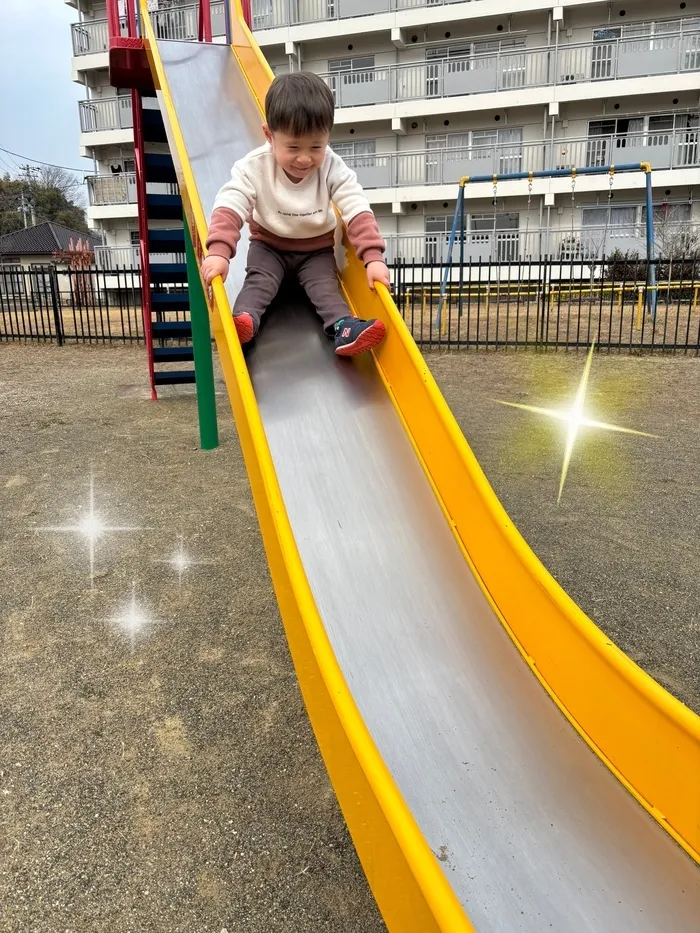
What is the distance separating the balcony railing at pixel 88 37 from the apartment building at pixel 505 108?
9.14 feet

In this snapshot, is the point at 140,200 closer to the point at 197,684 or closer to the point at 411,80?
the point at 197,684

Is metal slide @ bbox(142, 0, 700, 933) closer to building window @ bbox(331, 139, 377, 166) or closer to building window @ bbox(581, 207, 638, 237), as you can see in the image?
building window @ bbox(581, 207, 638, 237)

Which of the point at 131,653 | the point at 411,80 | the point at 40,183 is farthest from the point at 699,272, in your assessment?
the point at 40,183

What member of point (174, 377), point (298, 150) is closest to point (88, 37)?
point (174, 377)

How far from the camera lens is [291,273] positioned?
2982 millimetres

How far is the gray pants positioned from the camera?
8.97 feet

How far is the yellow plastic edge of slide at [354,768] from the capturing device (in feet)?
3.13

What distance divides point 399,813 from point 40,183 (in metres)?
68.5

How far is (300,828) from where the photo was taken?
64.9 inches

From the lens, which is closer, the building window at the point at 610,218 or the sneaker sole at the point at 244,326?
the sneaker sole at the point at 244,326

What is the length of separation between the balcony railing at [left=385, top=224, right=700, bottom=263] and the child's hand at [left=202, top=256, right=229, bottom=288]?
17.6 meters

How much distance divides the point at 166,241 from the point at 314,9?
21374 millimetres

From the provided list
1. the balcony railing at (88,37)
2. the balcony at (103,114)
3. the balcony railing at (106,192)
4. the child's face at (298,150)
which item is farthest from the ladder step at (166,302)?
the balcony railing at (88,37)

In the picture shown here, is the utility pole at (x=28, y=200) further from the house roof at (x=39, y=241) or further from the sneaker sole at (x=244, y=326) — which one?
the sneaker sole at (x=244, y=326)
